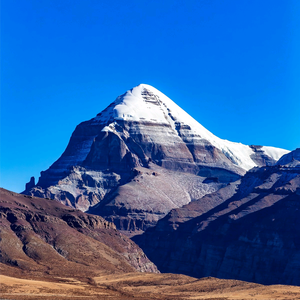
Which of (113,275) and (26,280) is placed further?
(113,275)

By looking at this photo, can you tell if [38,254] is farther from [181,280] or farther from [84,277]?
[181,280]

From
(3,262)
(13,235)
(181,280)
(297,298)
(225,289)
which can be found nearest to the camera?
(297,298)

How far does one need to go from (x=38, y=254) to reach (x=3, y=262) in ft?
38.3

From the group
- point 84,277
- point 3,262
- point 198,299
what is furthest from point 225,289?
point 3,262

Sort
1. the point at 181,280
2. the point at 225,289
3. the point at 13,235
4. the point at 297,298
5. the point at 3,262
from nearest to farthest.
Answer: the point at 297,298 → the point at 225,289 → the point at 181,280 → the point at 3,262 → the point at 13,235

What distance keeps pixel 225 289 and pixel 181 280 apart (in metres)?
17.9

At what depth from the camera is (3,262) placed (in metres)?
181

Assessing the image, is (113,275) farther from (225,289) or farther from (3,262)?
(225,289)

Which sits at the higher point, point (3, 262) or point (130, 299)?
point (3, 262)

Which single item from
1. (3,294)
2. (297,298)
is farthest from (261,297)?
(3,294)

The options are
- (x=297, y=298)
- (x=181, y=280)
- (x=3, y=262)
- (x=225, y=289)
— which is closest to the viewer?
(x=297, y=298)

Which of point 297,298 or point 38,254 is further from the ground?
point 38,254

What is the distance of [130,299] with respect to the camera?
143000 mm

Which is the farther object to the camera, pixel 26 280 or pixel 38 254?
pixel 38 254
